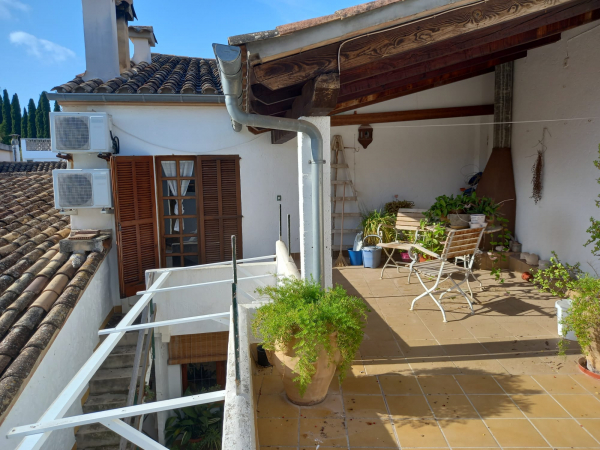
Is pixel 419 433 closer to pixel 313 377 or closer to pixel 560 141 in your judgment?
pixel 313 377

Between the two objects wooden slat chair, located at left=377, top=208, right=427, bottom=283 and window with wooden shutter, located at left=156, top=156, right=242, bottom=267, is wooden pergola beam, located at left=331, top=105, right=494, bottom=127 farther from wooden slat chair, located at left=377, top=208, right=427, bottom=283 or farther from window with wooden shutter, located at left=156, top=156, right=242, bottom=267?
window with wooden shutter, located at left=156, top=156, right=242, bottom=267

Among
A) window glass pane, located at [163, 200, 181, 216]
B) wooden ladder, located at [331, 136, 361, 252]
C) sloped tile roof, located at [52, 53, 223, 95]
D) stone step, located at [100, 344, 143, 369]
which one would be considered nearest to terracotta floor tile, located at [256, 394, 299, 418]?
stone step, located at [100, 344, 143, 369]

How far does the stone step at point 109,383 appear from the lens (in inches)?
216

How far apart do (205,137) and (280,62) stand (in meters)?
3.27

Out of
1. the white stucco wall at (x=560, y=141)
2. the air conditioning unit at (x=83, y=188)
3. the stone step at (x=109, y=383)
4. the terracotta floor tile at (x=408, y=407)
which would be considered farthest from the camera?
the air conditioning unit at (x=83, y=188)

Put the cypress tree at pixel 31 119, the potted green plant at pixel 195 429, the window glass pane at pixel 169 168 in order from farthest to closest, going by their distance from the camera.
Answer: the cypress tree at pixel 31 119 → the window glass pane at pixel 169 168 → the potted green plant at pixel 195 429

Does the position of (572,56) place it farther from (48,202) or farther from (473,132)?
(48,202)

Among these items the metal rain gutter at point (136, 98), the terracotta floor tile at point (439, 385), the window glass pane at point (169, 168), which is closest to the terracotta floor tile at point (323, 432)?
the terracotta floor tile at point (439, 385)

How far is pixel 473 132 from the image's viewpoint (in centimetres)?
838

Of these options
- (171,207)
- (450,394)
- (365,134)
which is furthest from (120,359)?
(365,134)

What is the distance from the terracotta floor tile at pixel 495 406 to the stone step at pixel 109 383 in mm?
4279

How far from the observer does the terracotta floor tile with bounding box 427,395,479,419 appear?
288 cm

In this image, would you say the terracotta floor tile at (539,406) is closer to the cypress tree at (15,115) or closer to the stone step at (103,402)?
the stone step at (103,402)

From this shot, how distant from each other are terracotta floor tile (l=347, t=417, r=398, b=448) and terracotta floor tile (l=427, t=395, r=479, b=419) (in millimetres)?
377
